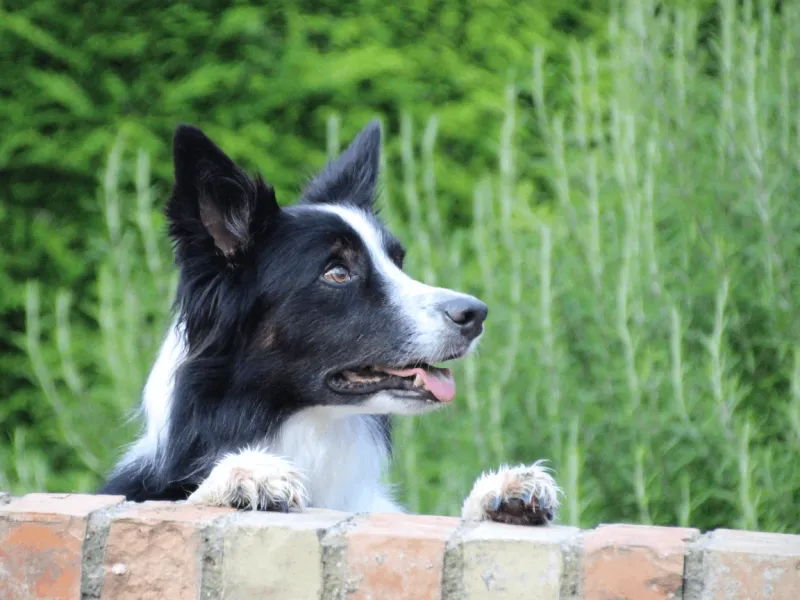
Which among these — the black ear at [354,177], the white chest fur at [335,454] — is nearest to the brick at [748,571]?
the white chest fur at [335,454]

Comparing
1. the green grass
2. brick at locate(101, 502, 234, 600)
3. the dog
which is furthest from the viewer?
the green grass

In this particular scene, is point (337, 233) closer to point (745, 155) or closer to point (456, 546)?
point (456, 546)

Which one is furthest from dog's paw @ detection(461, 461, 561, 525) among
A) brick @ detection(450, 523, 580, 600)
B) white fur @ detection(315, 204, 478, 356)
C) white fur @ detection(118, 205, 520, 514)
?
white fur @ detection(315, 204, 478, 356)

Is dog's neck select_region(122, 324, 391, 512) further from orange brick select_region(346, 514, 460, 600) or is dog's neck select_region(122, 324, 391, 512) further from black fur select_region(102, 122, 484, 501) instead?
orange brick select_region(346, 514, 460, 600)

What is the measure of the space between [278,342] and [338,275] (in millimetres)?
241

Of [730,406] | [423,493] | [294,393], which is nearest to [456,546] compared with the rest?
[294,393]

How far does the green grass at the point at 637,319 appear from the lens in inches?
143

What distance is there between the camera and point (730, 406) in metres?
3.49

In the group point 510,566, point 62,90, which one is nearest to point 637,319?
point 510,566

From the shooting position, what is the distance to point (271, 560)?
1.93 meters

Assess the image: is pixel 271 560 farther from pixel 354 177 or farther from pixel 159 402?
pixel 354 177

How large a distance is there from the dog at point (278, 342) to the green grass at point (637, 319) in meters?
0.68

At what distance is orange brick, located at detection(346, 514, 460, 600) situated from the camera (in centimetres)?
187

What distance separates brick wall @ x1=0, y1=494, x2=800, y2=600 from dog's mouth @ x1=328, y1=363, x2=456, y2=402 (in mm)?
792
